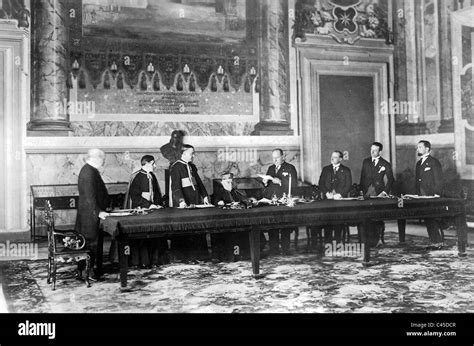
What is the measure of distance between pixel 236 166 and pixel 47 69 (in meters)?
3.40

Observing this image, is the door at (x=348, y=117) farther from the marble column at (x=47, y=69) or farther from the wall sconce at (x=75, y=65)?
the marble column at (x=47, y=69)

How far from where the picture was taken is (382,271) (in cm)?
595

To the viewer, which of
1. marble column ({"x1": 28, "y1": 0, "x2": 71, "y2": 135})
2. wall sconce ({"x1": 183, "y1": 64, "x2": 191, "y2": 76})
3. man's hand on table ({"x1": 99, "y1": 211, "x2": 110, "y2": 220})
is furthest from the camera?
wall sconce ({"x1": 183, "y1": 64, "x2": 191, "y2": 76})

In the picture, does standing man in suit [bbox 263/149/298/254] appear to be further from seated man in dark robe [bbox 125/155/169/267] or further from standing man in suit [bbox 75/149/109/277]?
standing man in suit [bbox 75/149/109/277]

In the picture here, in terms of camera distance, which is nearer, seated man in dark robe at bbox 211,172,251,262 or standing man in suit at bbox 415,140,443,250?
seated man in dark robe at bbox 211,172,251,262

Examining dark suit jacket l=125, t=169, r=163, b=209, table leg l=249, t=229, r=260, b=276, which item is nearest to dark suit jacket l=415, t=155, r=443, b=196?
table leg l=249, t=229, r=260, b=276

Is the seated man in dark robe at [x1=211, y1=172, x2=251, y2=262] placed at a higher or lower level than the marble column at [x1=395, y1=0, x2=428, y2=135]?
lower

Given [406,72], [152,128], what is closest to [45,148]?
[152,128]

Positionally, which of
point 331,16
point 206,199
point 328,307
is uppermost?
point 331,16

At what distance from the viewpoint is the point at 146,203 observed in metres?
6.71

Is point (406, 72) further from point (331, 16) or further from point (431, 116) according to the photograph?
point (331, 16)

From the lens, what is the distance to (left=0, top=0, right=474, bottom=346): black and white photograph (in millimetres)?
4926
